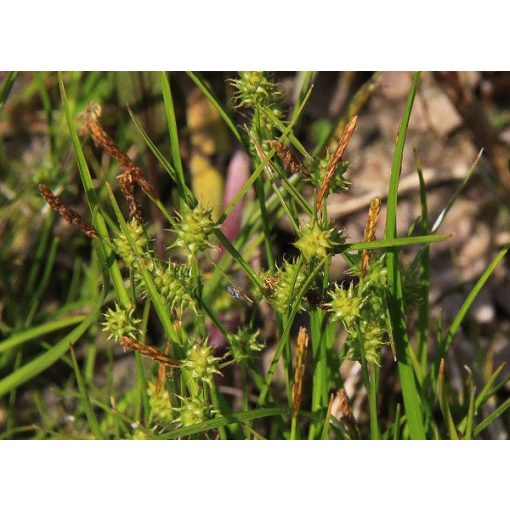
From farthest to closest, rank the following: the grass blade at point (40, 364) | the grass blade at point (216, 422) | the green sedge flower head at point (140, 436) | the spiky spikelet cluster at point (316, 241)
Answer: the grass blade at point (40, 364) → the green sedge flower head at point (140, 436) → the grass blade at point (216, 422) → the spiky spikelet cluster at point (316, 241)

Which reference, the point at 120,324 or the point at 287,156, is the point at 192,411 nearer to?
the point at 120,324

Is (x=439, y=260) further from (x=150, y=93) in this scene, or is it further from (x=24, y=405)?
(x=24, y=405)

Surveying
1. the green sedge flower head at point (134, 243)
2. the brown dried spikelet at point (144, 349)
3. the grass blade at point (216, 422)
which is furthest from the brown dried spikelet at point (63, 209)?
the grass blade at point (216, 422)

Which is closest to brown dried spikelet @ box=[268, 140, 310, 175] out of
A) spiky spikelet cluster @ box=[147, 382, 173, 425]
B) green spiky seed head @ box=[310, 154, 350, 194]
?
green spiky seed head @ box=[310, 154, 350, 194]

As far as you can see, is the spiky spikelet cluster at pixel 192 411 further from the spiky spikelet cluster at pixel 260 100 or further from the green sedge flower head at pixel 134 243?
the spiky spikelet cluster at pixel 260 100

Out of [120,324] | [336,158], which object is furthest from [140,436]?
[336,158]
